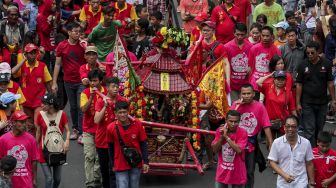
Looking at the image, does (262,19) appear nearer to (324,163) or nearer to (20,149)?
(324,163)

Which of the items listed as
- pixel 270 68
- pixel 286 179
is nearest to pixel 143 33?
pixel 270 68

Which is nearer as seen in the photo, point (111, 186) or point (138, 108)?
point (111, 186)

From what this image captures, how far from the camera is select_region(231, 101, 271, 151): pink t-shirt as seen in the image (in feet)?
40.0

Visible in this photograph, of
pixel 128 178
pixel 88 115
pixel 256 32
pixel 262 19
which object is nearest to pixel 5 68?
pixel 88 115

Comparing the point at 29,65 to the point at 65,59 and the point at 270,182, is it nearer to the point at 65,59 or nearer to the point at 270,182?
the point at 65,59

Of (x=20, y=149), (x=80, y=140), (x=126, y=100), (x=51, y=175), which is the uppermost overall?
(x=126, y=100)

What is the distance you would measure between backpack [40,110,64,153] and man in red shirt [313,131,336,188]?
351cm

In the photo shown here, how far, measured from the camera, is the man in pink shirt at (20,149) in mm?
11258

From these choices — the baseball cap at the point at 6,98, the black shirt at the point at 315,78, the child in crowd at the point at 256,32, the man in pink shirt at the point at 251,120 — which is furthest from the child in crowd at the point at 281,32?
the baseball cap at the point at 6,98

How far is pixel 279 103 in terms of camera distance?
45.0 feet

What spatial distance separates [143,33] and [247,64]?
204 cm

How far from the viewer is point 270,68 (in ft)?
46.7

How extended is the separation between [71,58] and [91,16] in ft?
8.26

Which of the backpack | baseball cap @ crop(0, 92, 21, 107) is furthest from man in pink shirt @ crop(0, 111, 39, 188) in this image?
the backpack
